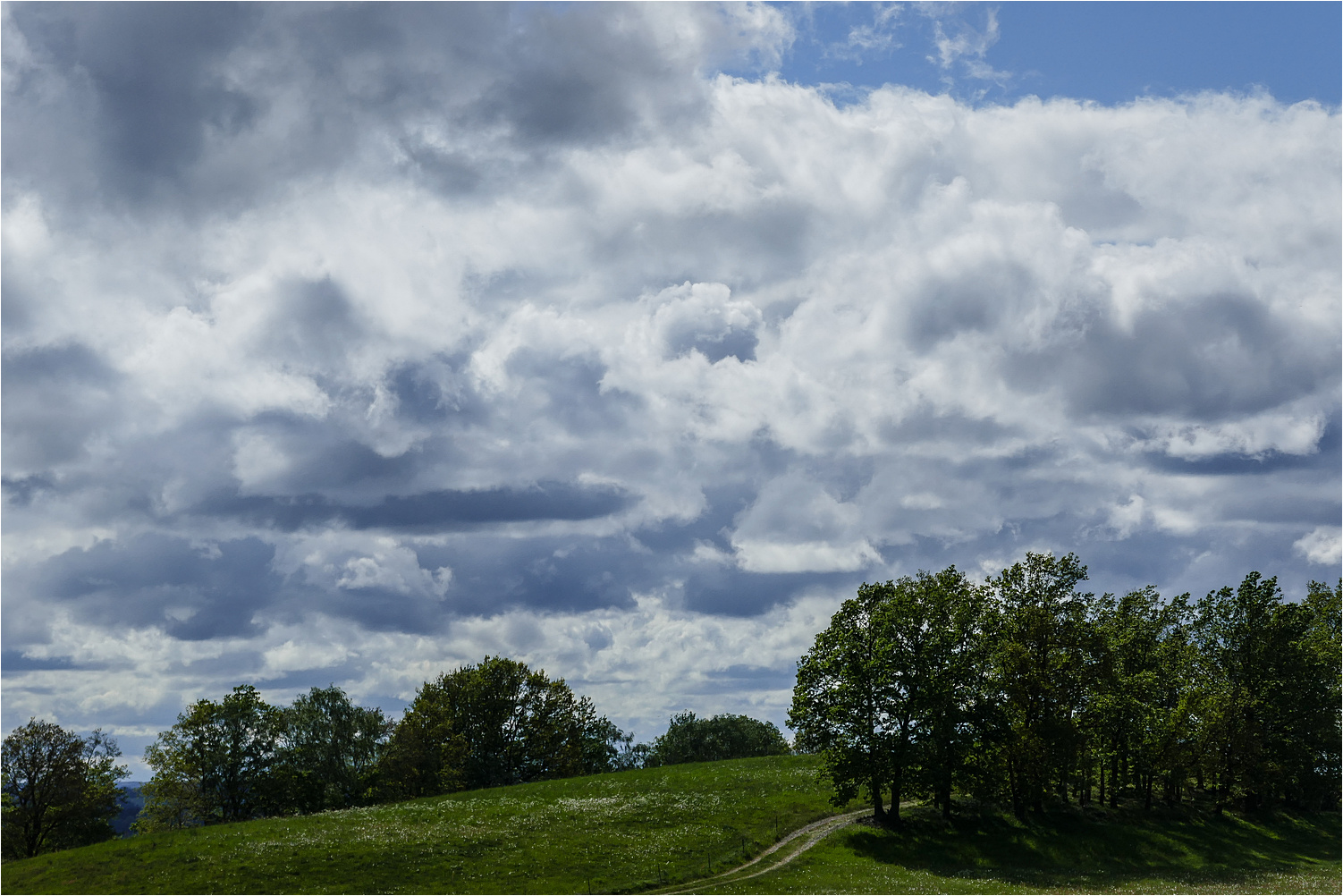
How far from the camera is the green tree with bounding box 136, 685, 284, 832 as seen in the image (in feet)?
311

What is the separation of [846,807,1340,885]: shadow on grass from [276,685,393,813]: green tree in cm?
6403

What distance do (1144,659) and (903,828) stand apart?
29151mm

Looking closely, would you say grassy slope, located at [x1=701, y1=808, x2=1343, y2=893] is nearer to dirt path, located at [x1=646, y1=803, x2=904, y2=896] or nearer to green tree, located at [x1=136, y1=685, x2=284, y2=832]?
dirt path, located at [x1=646, y1=803, x2=904, y2=896]

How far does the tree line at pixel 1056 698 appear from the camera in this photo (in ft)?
232

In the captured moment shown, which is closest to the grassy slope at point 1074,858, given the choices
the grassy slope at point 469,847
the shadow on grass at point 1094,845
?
the shadow on grass at point 1094,845

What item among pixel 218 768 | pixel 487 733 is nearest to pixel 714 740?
pixel 487 733

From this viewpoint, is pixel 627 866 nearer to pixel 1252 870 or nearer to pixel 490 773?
pixel 1252 870

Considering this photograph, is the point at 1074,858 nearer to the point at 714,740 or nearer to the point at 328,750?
the point at 328,750

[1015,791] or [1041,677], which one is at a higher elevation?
[1041,677]

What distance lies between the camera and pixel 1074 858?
216 ft

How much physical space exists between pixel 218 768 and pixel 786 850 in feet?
214

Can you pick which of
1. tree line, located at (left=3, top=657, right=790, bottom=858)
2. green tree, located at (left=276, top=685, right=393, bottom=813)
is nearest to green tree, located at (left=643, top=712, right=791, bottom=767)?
tree line, located at (left=3, top=657, right=790, bottom=858)

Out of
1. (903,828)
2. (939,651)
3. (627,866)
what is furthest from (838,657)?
(627,866)

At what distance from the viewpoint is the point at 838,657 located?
7388 cm
